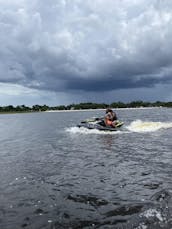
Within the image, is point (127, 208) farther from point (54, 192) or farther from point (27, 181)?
point (27, 181)

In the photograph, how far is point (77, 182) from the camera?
499 inches

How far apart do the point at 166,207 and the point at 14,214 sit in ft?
14.0

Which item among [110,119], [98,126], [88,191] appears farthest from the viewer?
[98,126]

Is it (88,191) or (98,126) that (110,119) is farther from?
(88,191)

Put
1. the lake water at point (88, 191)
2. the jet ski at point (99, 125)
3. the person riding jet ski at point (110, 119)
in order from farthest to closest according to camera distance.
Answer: the jet ski at point (99, 125) < the person riding jet ski at point (110, 119) < the lake water at point (88, 191)

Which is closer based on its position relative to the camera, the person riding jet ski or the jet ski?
the person riding jet ski

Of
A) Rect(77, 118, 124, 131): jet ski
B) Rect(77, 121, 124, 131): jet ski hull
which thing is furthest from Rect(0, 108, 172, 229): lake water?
Rect(77, 118, 124, 131): jet ski

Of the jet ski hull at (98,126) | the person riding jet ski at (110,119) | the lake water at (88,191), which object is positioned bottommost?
the lake water at (88,191)

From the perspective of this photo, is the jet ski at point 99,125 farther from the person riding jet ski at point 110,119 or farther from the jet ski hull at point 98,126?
the person riding jet ski at point 110,119

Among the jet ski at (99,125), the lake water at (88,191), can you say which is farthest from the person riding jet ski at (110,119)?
the lake water at (88,191)

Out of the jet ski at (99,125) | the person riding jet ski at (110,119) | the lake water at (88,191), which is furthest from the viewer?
the jet ski at (99,125)

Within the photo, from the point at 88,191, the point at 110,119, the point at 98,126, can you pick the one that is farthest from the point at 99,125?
the point at 88,191

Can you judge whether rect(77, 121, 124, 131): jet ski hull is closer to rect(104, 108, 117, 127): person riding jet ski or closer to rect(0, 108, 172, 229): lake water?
rect(104, 108, 117, 127): person riding jet ski

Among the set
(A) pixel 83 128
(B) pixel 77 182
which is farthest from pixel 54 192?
(A) pixel 83 128
